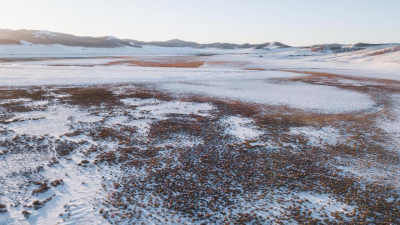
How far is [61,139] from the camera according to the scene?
46.7 feet

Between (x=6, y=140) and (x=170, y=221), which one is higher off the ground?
(x=6, y=140)

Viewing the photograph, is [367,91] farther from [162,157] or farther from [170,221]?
[170,221]

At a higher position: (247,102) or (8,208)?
(247,102)

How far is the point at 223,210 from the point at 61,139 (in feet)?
33.1

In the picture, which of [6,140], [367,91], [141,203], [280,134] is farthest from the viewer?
[367,91]

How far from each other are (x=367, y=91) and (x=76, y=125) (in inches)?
1154

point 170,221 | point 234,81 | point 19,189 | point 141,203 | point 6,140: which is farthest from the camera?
point 234,81

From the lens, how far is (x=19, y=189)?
9.55m

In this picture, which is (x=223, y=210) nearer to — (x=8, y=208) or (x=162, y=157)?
(x=162, y=157)

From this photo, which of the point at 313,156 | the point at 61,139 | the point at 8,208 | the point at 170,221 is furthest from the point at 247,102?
the point at 8,208

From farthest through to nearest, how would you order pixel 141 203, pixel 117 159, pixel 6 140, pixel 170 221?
pixel 6 140
pixel 117 159
pixel 141 203
pixel 170 221

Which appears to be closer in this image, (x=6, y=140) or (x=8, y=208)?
(x=8, y=208)

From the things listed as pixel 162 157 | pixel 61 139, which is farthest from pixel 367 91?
pixel 61 139

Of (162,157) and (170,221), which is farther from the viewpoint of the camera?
(162,157)
